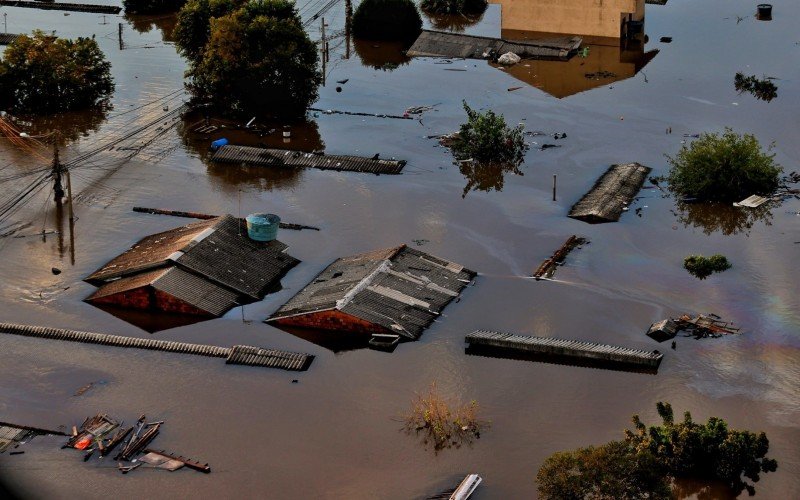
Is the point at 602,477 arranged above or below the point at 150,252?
below

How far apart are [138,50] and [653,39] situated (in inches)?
1241

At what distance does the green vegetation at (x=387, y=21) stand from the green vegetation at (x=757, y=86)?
20.3m

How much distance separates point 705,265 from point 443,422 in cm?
1424

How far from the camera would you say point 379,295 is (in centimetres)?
3788

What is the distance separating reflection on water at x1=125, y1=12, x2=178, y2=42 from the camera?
75.7 meters

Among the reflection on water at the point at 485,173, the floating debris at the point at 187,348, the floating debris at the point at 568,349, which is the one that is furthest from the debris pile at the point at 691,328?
the reflection on water at the point at 485,173

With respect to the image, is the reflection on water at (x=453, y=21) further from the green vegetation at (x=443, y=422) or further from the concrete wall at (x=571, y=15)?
the green vegetation at (x=443, y=422)

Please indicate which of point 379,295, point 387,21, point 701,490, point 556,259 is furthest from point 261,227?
point 387,21

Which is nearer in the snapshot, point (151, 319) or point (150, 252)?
point (151, 319)

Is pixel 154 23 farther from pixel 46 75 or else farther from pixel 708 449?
pixel 708 449

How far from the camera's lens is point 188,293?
38.3 metres

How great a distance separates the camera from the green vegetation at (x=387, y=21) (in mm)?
72062

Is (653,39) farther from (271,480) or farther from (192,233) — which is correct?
(271,480)

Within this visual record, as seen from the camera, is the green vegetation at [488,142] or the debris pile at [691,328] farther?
the green vegetation at [488,142]
